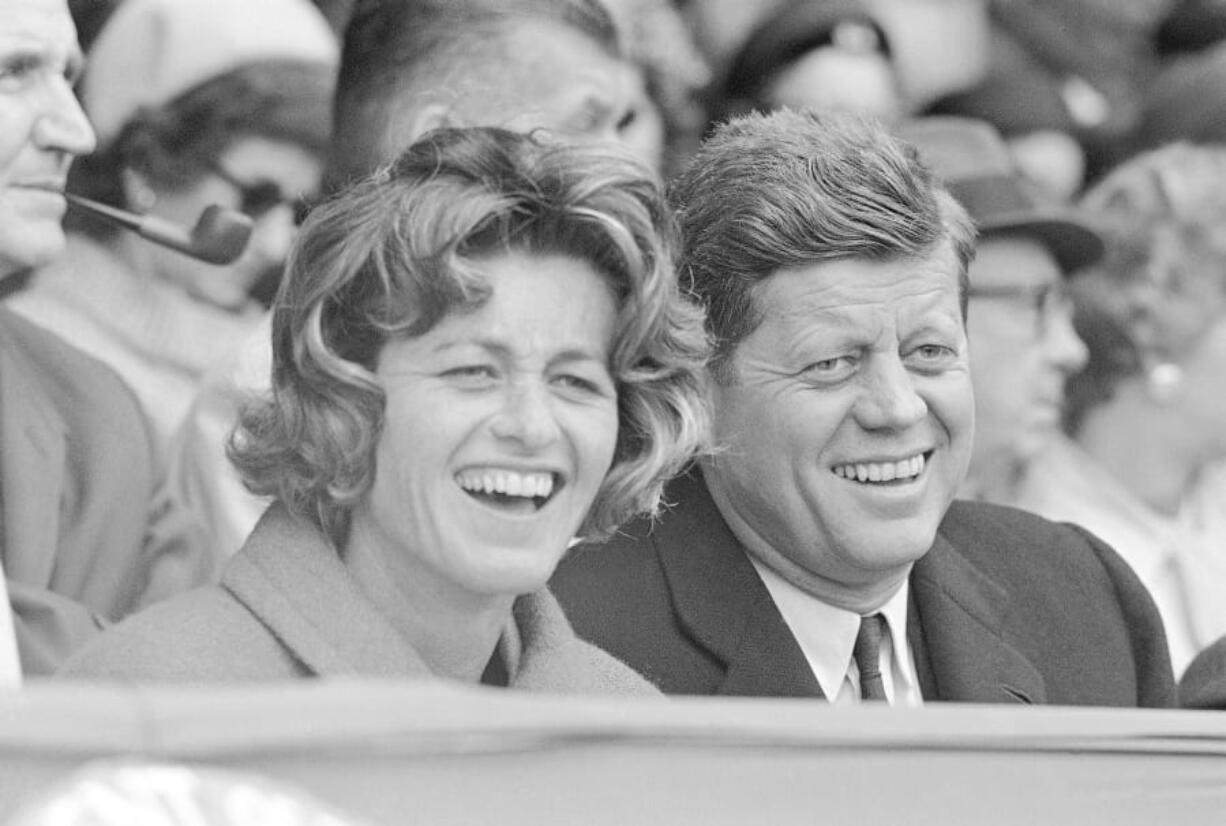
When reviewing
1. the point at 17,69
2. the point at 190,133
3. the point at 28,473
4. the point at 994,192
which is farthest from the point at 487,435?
the point at 994,192

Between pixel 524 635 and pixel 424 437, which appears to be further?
pixel 524 635

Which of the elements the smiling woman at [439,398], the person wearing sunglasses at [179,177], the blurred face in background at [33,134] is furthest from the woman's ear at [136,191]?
the smiling woman at [439,398]

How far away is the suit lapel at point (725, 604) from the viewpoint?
9.32 feet

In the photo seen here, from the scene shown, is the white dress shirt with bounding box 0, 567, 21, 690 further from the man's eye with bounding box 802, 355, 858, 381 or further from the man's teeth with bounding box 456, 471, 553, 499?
the man's eye with bounding box 802, 355, 858, 381

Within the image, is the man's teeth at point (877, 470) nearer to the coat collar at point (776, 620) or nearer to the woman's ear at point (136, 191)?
the coat collar at point (776, 620)

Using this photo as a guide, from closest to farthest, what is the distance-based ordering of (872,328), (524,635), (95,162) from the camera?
(524,635) → (872,328) → (95,162)

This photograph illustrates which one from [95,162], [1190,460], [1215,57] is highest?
[95,162]

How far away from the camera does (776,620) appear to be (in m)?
2.89

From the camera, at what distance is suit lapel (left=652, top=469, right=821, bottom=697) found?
2.84m

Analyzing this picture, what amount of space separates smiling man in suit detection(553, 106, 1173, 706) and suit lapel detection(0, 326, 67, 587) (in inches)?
26.6

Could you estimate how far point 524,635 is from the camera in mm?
2625

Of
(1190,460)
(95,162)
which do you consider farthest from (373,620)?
(1190,460)

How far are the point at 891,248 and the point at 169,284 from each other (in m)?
1.31

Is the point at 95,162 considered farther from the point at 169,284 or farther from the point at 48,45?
the point at 48,45
